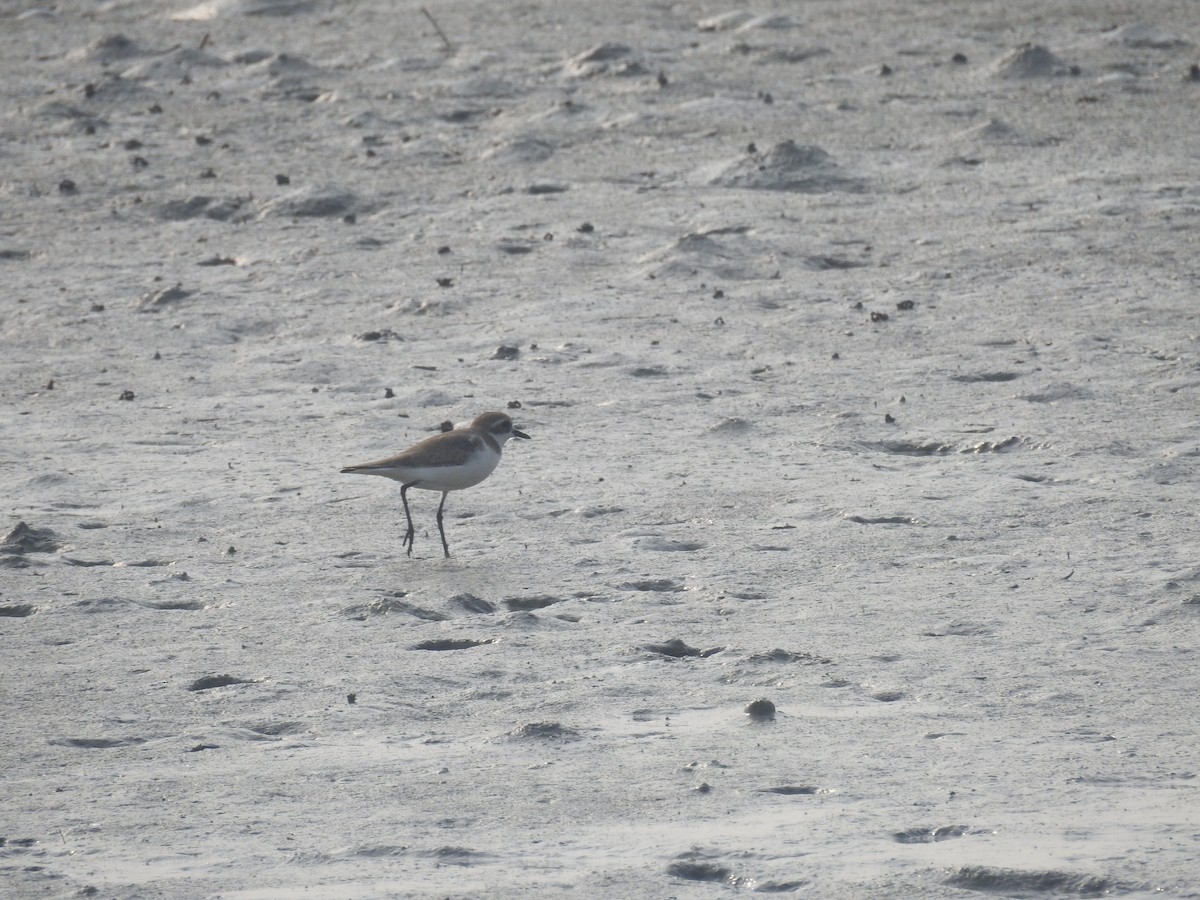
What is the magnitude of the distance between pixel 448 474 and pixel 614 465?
3.78 ft

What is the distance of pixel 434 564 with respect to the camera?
7.73m

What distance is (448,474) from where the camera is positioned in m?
7.94

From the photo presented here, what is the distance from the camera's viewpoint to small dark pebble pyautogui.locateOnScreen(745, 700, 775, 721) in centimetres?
607

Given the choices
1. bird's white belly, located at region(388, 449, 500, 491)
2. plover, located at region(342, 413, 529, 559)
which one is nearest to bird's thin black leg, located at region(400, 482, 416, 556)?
plover, located at region(342, 413, 529, 559)

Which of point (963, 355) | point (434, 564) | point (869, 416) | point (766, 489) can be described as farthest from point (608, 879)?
point (963, 355)

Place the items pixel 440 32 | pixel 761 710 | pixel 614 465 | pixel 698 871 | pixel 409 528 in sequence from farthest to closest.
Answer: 1. pixel 440 32
2. pixel 614 465
3. pixel 409 528
4. pixel 761 710
5. pixel 698 871

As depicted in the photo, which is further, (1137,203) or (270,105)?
(270,105)

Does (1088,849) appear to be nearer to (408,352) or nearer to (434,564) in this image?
(434,564)

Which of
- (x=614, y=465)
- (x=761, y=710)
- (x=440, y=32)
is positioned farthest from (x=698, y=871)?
(x=440, y=32)

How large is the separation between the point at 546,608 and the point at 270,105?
9.74 m

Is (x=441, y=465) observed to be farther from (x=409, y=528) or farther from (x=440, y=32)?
(x=440, y=32)

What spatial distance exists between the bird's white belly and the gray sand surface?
28cm

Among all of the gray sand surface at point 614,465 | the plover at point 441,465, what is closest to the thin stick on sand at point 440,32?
the gray sand surface at point 614,465

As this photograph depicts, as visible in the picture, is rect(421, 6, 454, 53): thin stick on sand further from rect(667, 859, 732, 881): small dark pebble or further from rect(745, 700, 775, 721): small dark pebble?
rect(667, 859, 732, 881): small dark pebble
